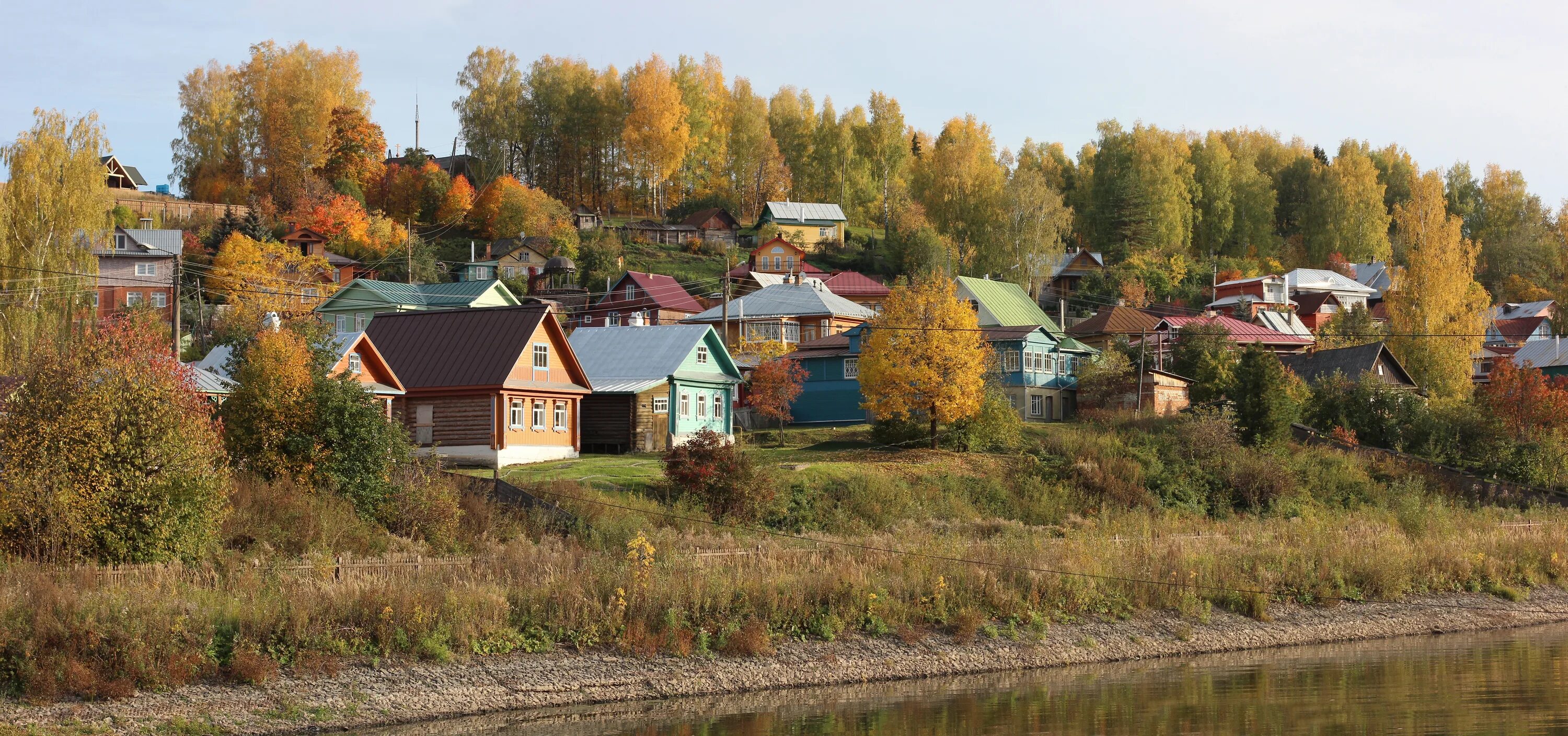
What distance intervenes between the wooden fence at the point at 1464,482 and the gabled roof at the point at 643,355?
22.5 m

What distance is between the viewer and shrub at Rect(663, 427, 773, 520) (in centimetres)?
3888

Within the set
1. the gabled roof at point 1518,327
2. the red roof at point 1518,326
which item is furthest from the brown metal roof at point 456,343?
the red roof at point 1518,326

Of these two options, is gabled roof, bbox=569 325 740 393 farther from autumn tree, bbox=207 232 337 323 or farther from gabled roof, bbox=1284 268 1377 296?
gabled roof, bbox=1284 268 1377 296

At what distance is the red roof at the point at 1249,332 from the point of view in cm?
7766

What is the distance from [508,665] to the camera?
24.8 m

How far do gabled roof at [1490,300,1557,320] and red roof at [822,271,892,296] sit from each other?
1684 inches

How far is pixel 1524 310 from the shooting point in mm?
100062

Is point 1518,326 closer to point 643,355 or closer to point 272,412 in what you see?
point 643,355

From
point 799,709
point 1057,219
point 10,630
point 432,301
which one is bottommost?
point 799,709

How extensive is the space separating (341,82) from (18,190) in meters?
63.9

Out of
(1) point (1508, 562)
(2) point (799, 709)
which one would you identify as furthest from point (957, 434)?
(2) point (799, 709)

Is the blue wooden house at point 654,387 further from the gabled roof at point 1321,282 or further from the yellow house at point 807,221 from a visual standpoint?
the gabled roof at point 1321,282

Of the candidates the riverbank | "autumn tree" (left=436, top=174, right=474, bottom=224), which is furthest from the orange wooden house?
"autumn tree" (left=436, top=174, right=474, bottom=224)

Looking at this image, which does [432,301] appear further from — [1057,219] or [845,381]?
[1057,219]
